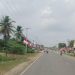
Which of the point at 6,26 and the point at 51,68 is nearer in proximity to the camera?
the point at 51,68

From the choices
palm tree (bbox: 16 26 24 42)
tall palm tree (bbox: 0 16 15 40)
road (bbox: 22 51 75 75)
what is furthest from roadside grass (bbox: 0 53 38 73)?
palm tree (bbox: 16 26 24 42)

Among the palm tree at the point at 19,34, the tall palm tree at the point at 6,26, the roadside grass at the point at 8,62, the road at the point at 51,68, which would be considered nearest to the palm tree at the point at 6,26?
the tall palm tree at the point at 6,26

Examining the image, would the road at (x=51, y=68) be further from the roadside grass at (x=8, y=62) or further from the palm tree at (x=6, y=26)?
the palm tree at (x=6, y=26)

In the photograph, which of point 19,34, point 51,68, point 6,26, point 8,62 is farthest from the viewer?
point 19,34

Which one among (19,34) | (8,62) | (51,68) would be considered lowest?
(51,68)

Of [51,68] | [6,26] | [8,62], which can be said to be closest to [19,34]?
[6,26]

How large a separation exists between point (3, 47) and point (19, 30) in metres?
34.1

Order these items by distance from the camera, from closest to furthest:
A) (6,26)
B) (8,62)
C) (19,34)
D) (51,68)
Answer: (51,68)
(8,62)
(6,26)
(19,34)

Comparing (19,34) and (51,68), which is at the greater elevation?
(19,34)

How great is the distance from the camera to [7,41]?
116312 millimetres

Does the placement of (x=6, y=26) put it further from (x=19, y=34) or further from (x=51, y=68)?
(x=51, y=68)

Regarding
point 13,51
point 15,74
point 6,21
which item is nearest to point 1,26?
point 6,21

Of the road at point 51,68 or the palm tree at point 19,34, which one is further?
the palm tree at point 19,34

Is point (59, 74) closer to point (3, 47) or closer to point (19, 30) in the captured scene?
point (3, 47)
